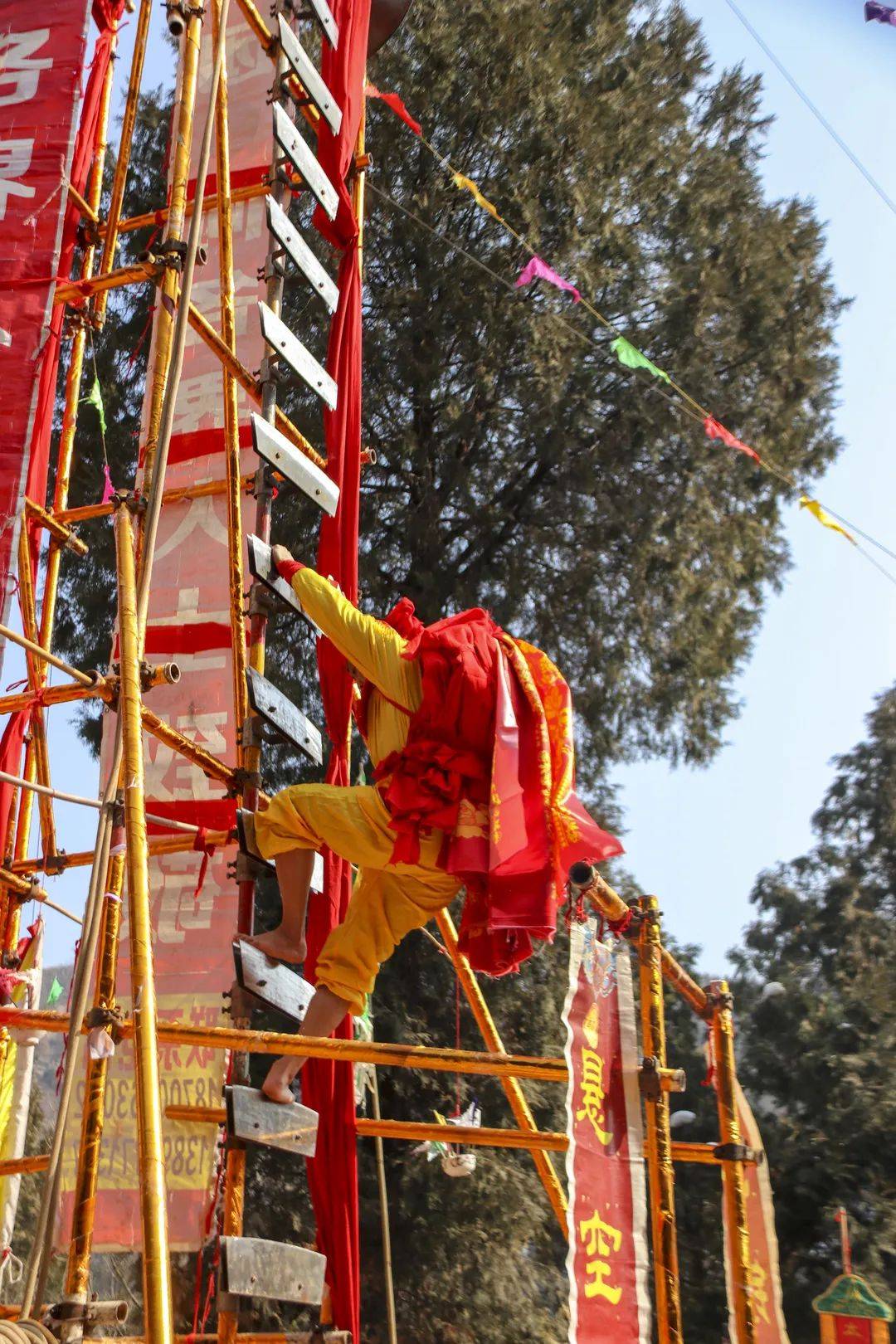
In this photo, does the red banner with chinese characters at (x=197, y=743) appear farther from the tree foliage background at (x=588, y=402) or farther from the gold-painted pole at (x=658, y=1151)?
the tree foliage background at (x=588, y=402)

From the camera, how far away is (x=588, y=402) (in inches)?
488

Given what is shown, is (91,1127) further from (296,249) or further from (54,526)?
(296,249)

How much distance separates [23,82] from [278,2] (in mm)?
1581

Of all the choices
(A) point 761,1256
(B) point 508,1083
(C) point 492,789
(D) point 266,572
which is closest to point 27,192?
(D) point 266,572

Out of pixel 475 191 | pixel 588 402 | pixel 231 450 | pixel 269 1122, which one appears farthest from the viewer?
pixel 588 402

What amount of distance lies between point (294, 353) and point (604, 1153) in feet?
8.33

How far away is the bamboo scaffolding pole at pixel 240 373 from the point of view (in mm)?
3920

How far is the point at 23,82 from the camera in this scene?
11.8 ft

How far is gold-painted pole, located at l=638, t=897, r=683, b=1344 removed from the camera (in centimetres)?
303

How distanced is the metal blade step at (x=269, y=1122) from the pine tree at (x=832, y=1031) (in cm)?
938

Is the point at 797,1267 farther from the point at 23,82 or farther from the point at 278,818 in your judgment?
the point at 23,82

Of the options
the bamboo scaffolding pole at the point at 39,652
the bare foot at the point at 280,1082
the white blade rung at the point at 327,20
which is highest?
the white blade rung at the point at 327,20

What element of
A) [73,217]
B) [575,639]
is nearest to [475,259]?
[575,639]

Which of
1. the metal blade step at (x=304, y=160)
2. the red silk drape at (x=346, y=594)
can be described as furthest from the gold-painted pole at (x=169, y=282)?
the red silk drape at (x=346, y=594)
